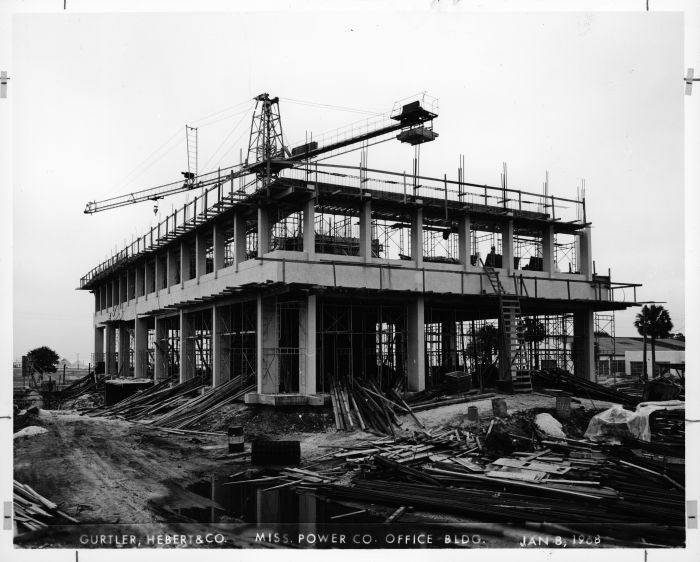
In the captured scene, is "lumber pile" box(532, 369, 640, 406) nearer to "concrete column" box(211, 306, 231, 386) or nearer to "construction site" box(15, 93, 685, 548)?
"construction site" box(15, 93, 685, 548)

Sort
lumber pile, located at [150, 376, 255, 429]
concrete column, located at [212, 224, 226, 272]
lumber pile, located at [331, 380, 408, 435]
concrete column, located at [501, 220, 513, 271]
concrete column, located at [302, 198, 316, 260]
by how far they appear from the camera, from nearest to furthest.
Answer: lumber pile, located at [331, 380, 408, 435], lumber pile, located at [150, 376, 255, 429], concrete column, located at [302, 198, 316, 260], concrete column, located at [501, 220, 513, 271], concrete column, located at [212, 224, 226, 272]

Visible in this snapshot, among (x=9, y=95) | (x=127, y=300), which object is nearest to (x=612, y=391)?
(x=9, y=95)

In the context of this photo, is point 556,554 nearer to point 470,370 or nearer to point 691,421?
point 691,421

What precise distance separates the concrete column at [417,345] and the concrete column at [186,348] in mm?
A: 13031

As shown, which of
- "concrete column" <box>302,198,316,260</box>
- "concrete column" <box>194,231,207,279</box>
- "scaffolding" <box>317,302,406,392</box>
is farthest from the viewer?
"concrete column" <box>194,231,207,279</box>

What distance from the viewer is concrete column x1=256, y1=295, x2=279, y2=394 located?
25.2 m

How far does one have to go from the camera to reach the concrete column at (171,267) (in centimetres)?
3750

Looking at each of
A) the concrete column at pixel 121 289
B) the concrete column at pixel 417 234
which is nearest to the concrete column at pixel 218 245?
the concrete column at pixel 417 234

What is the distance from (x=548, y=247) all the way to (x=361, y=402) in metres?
13.9

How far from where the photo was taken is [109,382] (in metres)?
37.0

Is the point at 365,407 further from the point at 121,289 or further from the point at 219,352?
the point at 121,289

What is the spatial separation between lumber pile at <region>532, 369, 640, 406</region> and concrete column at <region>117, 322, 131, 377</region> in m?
31.9

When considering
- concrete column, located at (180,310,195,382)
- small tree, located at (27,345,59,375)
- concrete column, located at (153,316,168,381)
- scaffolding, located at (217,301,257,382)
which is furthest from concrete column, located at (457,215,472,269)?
small tree, located at (27,345,59,375)

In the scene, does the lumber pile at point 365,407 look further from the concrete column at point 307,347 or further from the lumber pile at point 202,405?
the lumber pile at point 202,405
